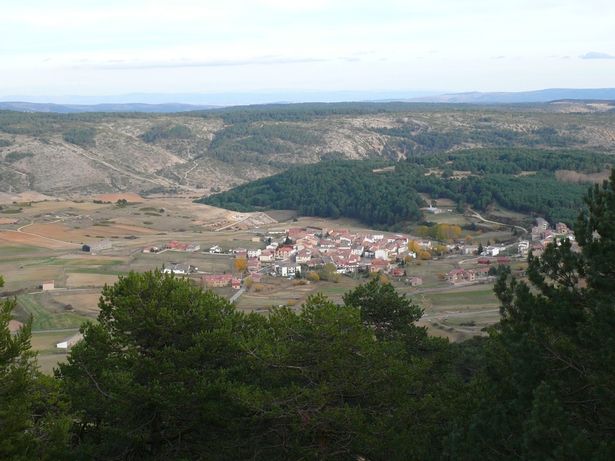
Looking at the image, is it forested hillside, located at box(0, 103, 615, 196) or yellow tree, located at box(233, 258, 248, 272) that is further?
forested hillside, located at box(0, 103, 615, 196)

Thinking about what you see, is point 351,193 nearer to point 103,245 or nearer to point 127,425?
point 103,245

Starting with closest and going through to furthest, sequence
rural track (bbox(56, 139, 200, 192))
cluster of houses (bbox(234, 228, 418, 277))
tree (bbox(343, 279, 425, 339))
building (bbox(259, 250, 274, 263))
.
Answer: tree (bbox(343, 279, 425, 339)), cluster of houses (bbox(234, 228, 418, 277)), building (bbox(259, 250, 274, 263)), rural track (bbox(56, 139, 200, 192))

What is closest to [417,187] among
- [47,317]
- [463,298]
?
[463,298]

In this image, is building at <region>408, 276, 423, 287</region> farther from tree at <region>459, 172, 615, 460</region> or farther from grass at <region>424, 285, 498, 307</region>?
tree at <region>459, 172, 615, 460</region>

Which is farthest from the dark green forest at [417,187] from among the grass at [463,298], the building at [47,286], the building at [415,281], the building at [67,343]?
the building at [67,343]

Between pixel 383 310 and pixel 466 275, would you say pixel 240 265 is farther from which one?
pixel 383 310

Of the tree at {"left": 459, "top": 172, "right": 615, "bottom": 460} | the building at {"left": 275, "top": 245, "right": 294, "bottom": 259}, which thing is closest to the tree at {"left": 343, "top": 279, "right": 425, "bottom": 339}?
the tree at {"left": 459, "top": 172, "right": 615, "bottom": 460}
